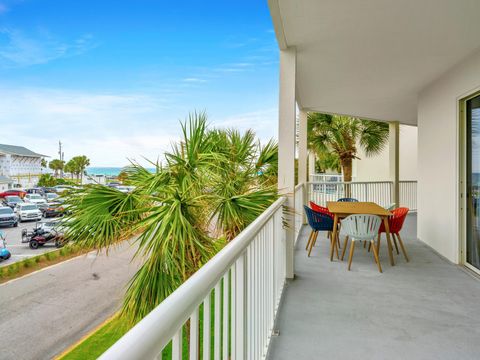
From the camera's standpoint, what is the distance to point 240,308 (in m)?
1.22

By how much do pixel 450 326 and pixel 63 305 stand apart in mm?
10141

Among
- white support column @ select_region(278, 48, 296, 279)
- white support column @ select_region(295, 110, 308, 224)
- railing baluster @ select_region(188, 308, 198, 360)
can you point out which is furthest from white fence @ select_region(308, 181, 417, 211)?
railing baluster @ select_region(188, 308, 198, 360)

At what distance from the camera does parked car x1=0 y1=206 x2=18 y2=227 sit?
274 inches

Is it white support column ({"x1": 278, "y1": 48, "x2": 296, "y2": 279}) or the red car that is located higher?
white support column ({"x1": 278, "y1": 48, "x2": 296, "y2": 279})

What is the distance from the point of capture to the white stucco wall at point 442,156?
3.80 m

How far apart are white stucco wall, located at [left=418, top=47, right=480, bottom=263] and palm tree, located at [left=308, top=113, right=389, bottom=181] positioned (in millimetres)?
3817

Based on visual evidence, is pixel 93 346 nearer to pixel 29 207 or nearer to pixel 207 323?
pixel 29 207

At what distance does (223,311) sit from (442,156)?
4404 mm

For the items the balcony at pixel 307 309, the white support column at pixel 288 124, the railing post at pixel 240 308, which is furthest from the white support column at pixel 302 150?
the railing post at pixel 240 308

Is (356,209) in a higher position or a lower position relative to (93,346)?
higher

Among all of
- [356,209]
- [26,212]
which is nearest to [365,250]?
[356,209]

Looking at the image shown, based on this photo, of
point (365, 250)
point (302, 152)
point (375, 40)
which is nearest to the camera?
point (375, 40)

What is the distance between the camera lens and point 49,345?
23.2 ft

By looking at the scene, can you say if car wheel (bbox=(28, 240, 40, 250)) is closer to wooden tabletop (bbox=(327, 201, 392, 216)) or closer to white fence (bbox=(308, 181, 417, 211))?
wooden tabletop (bbox=(327, 201, 392, 216))
